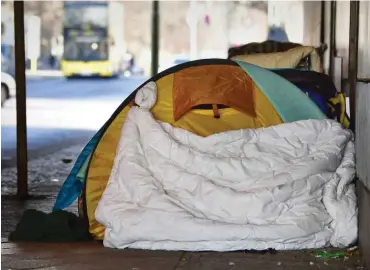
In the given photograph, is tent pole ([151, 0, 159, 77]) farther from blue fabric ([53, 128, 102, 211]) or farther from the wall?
the wall

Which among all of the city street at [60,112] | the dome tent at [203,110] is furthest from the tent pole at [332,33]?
the dome tent at [203,110]

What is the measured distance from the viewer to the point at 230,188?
4121mm

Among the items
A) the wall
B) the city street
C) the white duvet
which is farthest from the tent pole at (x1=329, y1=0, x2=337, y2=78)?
the wall

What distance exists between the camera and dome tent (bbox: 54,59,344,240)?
14.6ft

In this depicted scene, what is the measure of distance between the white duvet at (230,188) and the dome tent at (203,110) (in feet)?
0.52

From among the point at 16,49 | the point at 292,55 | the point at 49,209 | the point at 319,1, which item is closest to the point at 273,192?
the point at 49,209

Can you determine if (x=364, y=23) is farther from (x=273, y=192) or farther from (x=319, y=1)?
(x=319, y=1)

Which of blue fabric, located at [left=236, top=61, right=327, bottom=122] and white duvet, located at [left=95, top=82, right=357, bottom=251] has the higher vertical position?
blue fabric, located at [left=236, top=61, right=327, bottom=122]

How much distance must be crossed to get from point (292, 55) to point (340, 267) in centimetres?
291

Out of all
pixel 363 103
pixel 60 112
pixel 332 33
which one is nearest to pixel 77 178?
pixel 363 103

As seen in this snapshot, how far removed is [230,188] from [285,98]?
31.2 inches

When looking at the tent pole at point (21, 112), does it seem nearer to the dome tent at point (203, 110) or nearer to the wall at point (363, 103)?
the dome tent at point (203, 110)

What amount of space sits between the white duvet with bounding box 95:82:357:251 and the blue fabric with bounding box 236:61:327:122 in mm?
Answer: 183

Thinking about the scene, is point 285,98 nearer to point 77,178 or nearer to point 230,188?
point 230,188
